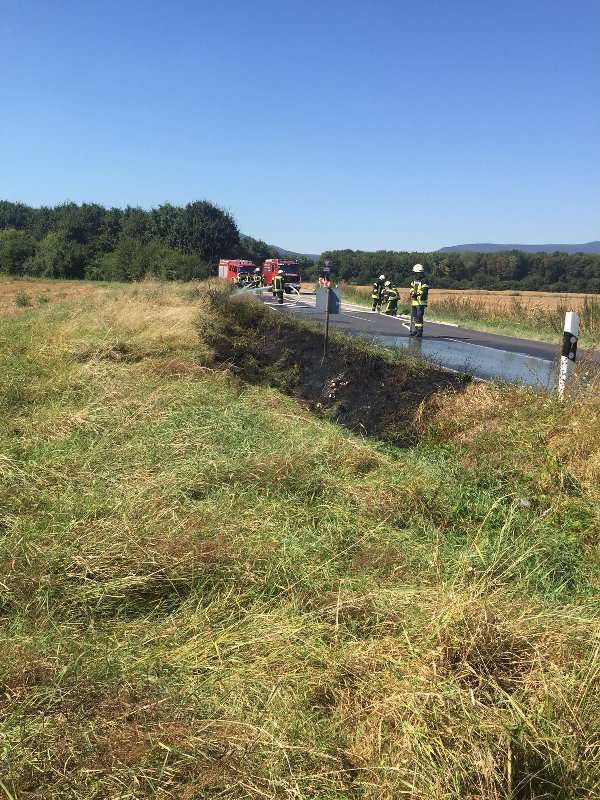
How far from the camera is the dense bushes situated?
5216cm

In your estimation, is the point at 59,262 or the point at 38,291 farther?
the point at 59,262

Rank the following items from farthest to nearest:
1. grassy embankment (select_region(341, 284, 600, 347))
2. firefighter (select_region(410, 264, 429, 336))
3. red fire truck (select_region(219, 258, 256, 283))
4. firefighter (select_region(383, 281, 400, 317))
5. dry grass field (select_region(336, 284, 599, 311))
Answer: red fire truck (select_region(219, 258, 256, 283)), dry grass field (select_region(336, 284, 599, 311)), firefighter (select_region(383, 281, 400, 317)), grassy embankment (select_region(341, 284, 600, 347)), firefighter (select_region(410, 264, 429, 336))

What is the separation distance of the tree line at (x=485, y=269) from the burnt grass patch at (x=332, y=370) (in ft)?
182

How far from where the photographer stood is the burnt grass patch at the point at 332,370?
909 cm

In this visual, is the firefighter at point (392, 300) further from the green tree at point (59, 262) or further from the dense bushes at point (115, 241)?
the green tree at point (59, 262)

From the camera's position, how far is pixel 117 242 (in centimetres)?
6328

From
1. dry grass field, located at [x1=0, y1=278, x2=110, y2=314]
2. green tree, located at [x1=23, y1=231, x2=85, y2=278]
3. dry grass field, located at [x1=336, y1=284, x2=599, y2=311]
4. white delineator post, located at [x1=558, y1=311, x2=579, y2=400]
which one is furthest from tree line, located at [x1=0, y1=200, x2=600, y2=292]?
white delineator post, located at [x1=558, y1=311, x2=579, y2=400]

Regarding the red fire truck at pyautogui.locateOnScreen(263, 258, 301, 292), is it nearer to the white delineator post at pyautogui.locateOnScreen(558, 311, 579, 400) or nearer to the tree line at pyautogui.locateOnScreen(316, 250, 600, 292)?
the tree line at pyautogui.locateOnScreen(316, 250, 600, 292)

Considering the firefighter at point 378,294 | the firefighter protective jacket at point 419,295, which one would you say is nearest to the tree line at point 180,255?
the firefighter at point 378,294

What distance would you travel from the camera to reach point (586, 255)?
76.9m

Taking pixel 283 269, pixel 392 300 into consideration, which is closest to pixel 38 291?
pixel 283 269

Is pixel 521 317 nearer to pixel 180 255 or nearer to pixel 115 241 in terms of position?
pixel 180 255

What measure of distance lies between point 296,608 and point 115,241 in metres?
66.4

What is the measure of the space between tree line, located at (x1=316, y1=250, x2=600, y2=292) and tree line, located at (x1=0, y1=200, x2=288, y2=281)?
48.8 ft
